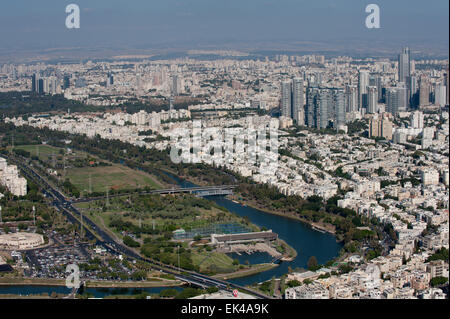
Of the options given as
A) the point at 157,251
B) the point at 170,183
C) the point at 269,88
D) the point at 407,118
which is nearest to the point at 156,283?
the point at 157,251

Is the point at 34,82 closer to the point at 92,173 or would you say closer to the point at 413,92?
the point at 92,173

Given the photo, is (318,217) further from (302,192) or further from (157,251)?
(157,251)

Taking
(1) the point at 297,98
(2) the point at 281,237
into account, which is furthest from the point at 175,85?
(2) the point at 281,237

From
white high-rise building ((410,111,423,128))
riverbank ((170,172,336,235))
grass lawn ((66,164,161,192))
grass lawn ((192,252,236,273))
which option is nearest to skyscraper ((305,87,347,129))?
white high-rise building ((410,111,423,128))

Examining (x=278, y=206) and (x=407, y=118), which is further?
(x=407, y=118)

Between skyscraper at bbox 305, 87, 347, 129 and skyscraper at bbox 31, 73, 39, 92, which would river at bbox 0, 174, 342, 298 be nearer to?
skyscraper at bbox 305, 87, 347, 129

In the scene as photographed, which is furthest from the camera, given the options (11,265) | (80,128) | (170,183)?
(80,128)

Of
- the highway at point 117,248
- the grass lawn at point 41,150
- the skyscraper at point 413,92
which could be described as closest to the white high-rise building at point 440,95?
the skyscraper at point 413,92
